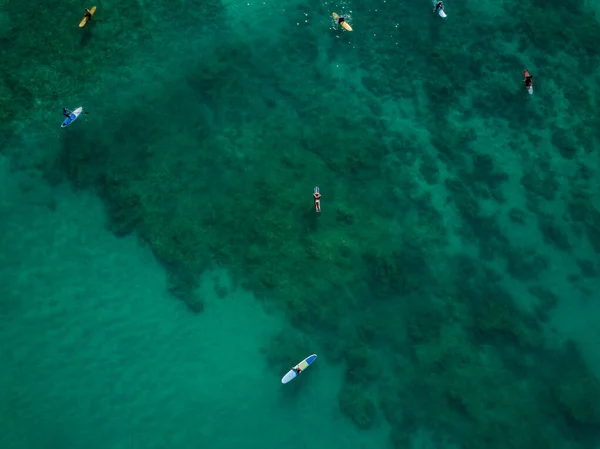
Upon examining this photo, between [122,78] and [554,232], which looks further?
[122,78]

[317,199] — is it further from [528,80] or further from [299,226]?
[528,80]

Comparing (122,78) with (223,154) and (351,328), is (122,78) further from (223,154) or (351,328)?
(351,328)

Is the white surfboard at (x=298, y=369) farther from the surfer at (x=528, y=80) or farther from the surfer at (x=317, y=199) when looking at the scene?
the surfer at (x=528, y=80)

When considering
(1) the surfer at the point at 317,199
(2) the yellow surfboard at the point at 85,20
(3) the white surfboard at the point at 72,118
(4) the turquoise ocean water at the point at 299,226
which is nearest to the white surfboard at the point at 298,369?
(4) the turquoise ocean water at the point at 299,226

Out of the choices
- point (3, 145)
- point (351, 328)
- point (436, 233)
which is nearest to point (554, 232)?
point (436, 233)

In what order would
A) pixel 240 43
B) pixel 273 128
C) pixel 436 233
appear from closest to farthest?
pixel 436 233 < pixel 273 128 < pixel 240 43

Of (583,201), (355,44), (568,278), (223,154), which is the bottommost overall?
(568,278)

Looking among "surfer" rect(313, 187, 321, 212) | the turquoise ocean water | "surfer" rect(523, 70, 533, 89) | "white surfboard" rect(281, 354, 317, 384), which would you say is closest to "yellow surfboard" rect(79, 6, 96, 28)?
the turquoise ocean water

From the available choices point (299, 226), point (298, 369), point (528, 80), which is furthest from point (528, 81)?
point (298, 369)
